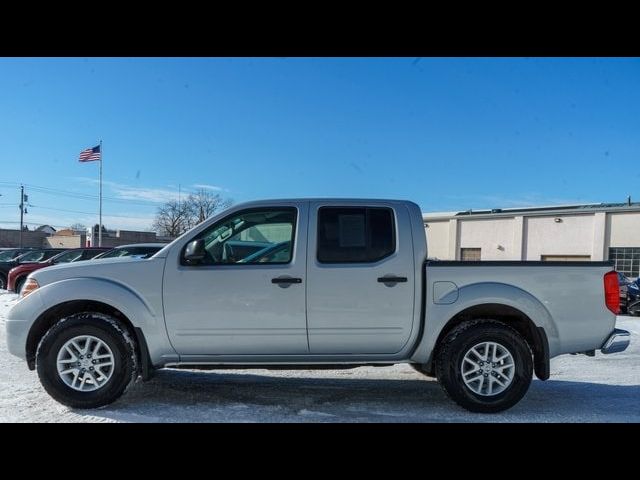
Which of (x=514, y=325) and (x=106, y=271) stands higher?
(x=106, y=271)

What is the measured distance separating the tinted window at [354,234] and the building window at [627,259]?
27473mm

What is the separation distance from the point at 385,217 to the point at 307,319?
4.09 ft

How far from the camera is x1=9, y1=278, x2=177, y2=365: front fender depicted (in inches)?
170

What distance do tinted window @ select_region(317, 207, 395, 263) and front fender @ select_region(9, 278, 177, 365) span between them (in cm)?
163

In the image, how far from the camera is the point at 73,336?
14.1 ft

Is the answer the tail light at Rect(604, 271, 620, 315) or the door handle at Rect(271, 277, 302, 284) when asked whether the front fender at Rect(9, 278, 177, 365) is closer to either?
the door handle at Rect(271, 277, 302, 284)

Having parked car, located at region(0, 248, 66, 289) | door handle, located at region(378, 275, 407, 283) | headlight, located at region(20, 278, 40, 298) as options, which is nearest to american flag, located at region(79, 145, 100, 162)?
parked car, located at region(0, 248, 66, 289)

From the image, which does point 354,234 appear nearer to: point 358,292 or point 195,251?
point 358,292

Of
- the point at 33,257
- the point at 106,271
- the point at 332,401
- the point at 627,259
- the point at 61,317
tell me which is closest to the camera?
the point at 106,271

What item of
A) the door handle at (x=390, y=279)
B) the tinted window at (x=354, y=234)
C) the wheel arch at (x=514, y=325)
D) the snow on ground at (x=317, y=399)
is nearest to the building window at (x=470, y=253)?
the snow on ground at (x=317, y=399)

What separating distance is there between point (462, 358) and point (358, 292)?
1.16 metres

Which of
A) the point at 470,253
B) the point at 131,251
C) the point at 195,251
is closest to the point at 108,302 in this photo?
the point at 195,251

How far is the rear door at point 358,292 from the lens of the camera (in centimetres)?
435

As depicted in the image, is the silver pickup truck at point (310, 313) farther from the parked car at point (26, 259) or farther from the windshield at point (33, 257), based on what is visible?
the parked car at point (26, 259)
